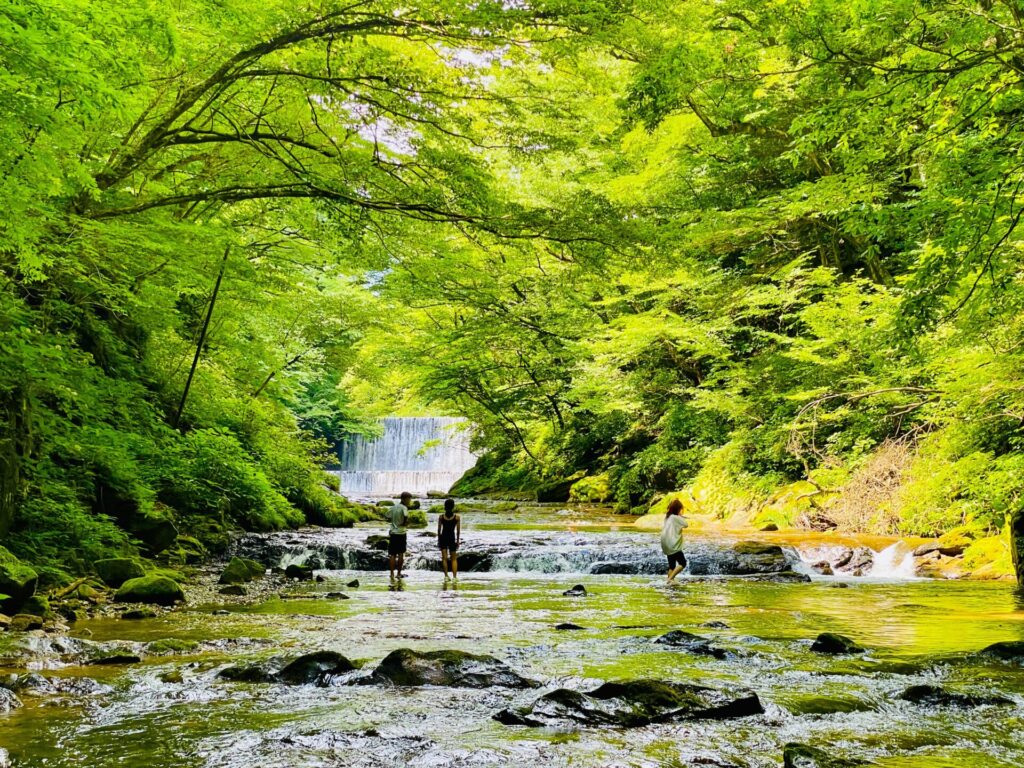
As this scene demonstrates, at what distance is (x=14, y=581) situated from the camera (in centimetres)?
652

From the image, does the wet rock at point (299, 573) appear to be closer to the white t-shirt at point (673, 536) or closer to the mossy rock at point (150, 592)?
the mossy rock at point (150, 592)

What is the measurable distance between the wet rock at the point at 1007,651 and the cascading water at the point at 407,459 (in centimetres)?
3284

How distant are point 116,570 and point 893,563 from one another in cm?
1100

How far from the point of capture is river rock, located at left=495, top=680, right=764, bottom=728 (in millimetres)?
3998

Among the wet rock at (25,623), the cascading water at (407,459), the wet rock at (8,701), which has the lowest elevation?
the wet rock at (25,623)

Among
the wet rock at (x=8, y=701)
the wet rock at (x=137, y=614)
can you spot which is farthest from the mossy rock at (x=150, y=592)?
the wet rock at (x=8, y=701)

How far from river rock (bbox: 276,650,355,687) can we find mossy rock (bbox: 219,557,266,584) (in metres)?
5.46

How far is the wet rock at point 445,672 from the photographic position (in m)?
4.81

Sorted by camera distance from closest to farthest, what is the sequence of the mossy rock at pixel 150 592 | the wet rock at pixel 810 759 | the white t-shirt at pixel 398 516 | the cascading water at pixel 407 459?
the wet rock at pixel 810 759 < the mossy rock at pixel 150 592 < the white t-shirt at pixel 398 516 < the cascading water at pixel 407 459

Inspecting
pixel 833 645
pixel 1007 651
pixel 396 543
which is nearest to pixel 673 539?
pixel 396 543

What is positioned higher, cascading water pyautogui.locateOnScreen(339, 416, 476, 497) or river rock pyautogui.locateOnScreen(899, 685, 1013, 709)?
cascading water pyautogui.locateOnScreen(339, 416, 476, 497)

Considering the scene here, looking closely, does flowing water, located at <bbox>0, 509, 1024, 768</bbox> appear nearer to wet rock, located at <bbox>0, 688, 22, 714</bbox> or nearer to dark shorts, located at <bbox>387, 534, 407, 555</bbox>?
wet rock, located at <bbox>0, 688, 22, 714</bbox>

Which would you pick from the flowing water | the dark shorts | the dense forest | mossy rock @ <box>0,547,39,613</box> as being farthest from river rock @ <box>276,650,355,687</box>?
the dark shorts

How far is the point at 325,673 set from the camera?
495 cm
